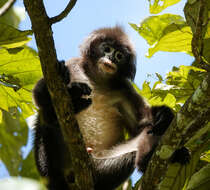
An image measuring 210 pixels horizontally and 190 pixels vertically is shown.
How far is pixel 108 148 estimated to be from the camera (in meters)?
4.56

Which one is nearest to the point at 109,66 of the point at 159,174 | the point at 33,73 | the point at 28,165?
the point at 33,73

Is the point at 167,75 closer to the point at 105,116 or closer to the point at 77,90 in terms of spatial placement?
the point at 105,116

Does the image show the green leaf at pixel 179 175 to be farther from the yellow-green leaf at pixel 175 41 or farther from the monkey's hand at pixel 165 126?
the yellow-green leaf at pixel 175 41

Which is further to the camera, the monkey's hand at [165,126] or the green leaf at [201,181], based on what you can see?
the monkey's hand at [165,126]

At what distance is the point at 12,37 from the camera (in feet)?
9.89

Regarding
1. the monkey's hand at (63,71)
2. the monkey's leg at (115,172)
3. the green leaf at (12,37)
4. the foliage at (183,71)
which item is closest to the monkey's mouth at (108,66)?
the foliage at (183,71)

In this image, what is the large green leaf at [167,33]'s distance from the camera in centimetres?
351

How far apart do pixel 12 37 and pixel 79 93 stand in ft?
2.72

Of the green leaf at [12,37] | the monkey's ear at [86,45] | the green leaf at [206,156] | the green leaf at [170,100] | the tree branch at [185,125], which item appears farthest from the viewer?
the monkey's ear at [86,45]

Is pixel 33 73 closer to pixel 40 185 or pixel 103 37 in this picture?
pixel 103 37

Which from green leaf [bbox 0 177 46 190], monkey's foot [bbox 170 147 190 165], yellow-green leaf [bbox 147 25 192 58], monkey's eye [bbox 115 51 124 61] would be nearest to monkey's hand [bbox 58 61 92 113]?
yellow-green leaf [bbox 147 25 192 58]

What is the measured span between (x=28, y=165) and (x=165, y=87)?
293 cm

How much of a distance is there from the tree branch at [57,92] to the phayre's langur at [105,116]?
378 mm

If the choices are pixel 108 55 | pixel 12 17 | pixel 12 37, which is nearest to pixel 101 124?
pixel 108 55
